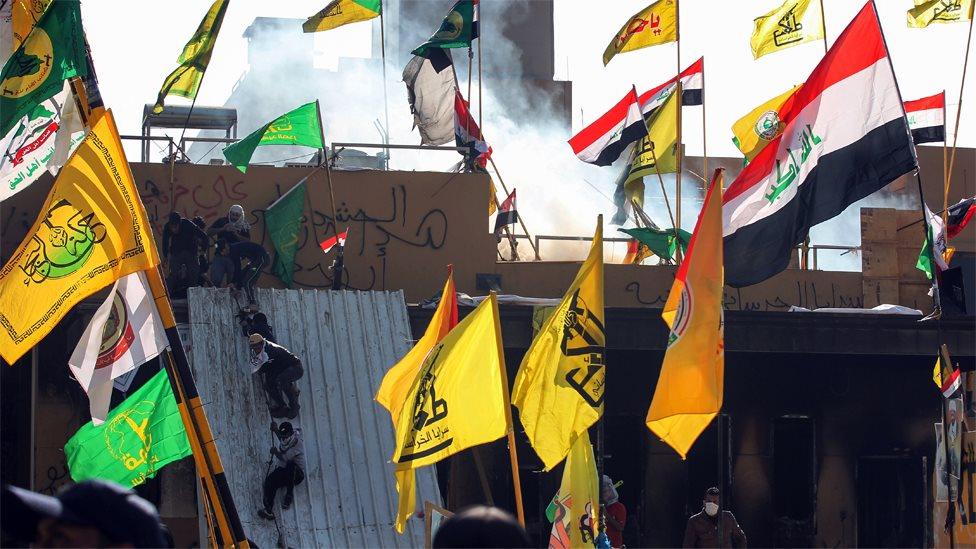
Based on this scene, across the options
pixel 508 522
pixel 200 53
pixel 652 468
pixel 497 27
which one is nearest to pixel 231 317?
pixel 200 53

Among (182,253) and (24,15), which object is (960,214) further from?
(24,15)

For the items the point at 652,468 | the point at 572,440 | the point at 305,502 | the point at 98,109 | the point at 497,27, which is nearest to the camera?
the point at 98,109

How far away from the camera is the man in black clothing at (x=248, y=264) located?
15.8m

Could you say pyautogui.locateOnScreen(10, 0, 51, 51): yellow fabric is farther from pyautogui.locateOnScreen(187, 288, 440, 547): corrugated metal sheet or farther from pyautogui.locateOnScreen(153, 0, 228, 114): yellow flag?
pyautogui.locateOnScreen(187, 288, 440, 547): corrugated metal sheet

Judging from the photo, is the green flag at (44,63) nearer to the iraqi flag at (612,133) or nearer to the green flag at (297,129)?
the green flag at (297,129)

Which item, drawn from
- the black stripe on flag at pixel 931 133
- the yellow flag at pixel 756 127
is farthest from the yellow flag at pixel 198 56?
the black stripe on flag at pixel 931 133

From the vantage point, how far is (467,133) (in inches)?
757

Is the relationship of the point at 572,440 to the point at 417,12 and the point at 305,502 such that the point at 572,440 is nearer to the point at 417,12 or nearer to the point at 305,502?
the point at 305,502

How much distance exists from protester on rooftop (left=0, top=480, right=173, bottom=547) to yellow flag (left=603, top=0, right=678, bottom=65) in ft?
52.2

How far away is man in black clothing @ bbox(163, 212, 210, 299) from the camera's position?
52.4 ft

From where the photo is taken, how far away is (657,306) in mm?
18469

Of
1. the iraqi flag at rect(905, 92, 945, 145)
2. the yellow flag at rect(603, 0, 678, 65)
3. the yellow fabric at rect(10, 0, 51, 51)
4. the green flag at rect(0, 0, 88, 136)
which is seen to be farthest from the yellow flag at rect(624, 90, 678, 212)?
the green flag at rect(0, 0, 88, 136)

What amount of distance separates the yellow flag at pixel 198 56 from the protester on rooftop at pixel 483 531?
11.9 metres

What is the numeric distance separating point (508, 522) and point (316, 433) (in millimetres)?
11601
